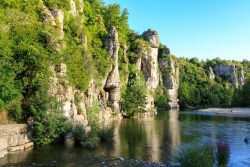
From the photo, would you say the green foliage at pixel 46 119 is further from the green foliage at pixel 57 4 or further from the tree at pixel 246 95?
the tree at pixel 246 95

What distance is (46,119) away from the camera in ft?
125

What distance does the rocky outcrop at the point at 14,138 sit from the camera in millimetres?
32750

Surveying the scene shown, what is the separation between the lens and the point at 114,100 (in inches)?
3317

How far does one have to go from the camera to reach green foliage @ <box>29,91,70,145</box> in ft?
124

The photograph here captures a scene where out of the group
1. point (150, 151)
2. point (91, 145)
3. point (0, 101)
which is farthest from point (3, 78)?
point (150, 151)

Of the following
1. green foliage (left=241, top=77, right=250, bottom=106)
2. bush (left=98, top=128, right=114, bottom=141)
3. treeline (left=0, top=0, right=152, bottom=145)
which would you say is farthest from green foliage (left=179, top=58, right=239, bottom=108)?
bush (left=98, top=128, right=114, bottom=141)

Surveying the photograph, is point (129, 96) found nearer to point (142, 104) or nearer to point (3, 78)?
point (142, 104)

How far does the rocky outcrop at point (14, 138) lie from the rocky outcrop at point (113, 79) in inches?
1841

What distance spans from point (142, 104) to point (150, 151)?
53.0 m

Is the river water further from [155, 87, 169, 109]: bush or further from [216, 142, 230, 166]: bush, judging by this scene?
Answer: [155, 87, 169, 109]: bush

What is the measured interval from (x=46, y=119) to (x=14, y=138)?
4.38 meters

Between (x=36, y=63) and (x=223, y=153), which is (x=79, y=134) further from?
(x=223, y=153)

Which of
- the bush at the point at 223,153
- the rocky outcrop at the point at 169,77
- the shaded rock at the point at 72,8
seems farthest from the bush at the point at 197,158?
the rocky outcrop at the point at 169,77

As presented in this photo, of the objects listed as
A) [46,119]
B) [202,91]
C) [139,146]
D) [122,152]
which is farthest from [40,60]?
[202,91]
